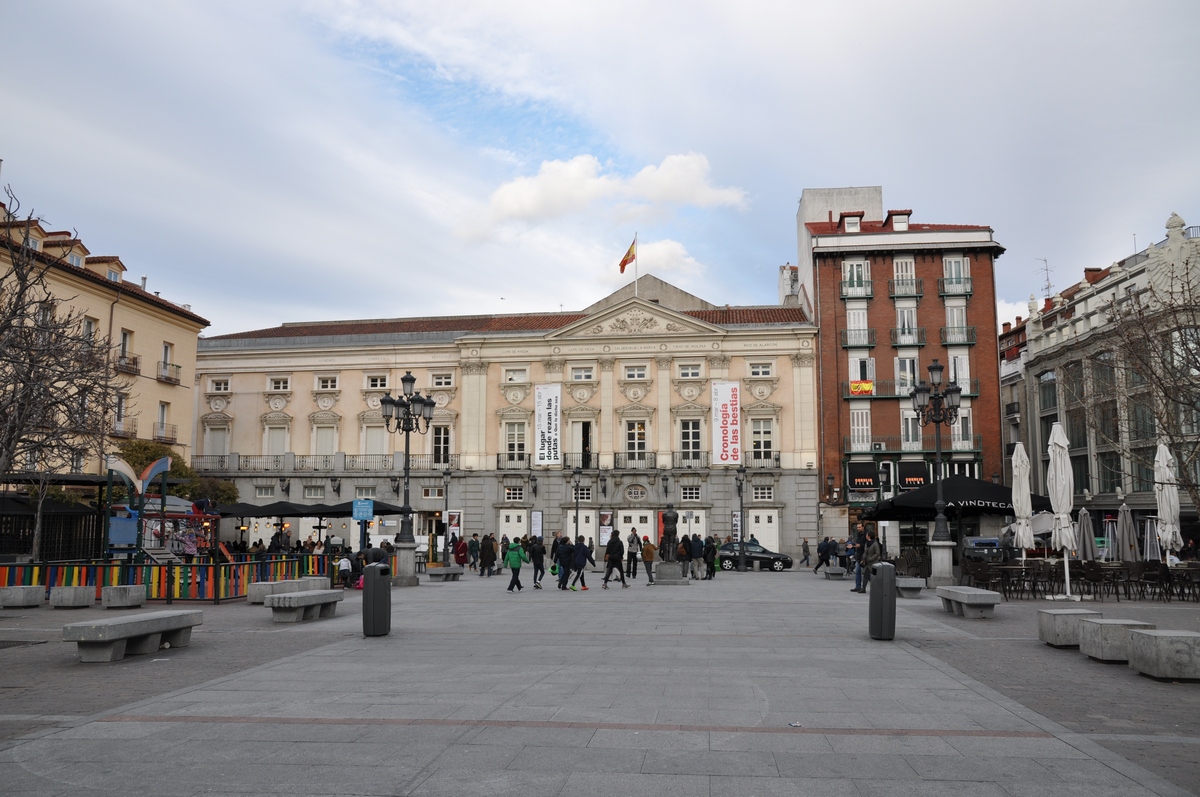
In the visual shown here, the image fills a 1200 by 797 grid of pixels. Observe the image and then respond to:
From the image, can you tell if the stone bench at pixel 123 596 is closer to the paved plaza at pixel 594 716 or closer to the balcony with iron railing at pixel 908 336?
the paved plaza at pixel 594 716

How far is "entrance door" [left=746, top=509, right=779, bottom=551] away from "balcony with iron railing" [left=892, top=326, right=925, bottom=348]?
440 inches

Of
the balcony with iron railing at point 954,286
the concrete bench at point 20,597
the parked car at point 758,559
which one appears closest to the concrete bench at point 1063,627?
the concrete bench at point 20,597

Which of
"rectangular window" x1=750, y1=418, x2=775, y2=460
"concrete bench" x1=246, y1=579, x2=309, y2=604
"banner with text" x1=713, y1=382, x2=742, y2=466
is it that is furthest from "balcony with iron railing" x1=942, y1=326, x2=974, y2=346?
"concrete bench" x1=246, y1=579, x2=309, y2=604

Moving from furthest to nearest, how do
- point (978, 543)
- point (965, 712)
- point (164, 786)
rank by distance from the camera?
point (978, 543) → point (965, 712) → point (164, 786)

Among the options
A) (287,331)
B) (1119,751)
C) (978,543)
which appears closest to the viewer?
(1119,751)

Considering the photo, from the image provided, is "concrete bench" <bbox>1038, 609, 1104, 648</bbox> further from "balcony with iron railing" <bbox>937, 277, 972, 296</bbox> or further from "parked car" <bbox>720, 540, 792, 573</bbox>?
"balcony with iron railing" <bbox>937, 277, 972, 296</bbox>

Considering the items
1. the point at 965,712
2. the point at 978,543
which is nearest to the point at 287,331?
the point at 978,543

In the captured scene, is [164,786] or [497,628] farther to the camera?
[497,628]

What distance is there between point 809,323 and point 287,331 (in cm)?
3218

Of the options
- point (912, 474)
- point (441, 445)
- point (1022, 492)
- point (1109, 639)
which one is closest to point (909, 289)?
point (912, 474)

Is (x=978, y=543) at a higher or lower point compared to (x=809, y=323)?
lower

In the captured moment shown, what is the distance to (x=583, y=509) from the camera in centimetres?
5075

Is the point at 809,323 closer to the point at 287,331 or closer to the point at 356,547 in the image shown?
the point at 356,547

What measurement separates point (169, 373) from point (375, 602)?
1341 inches
